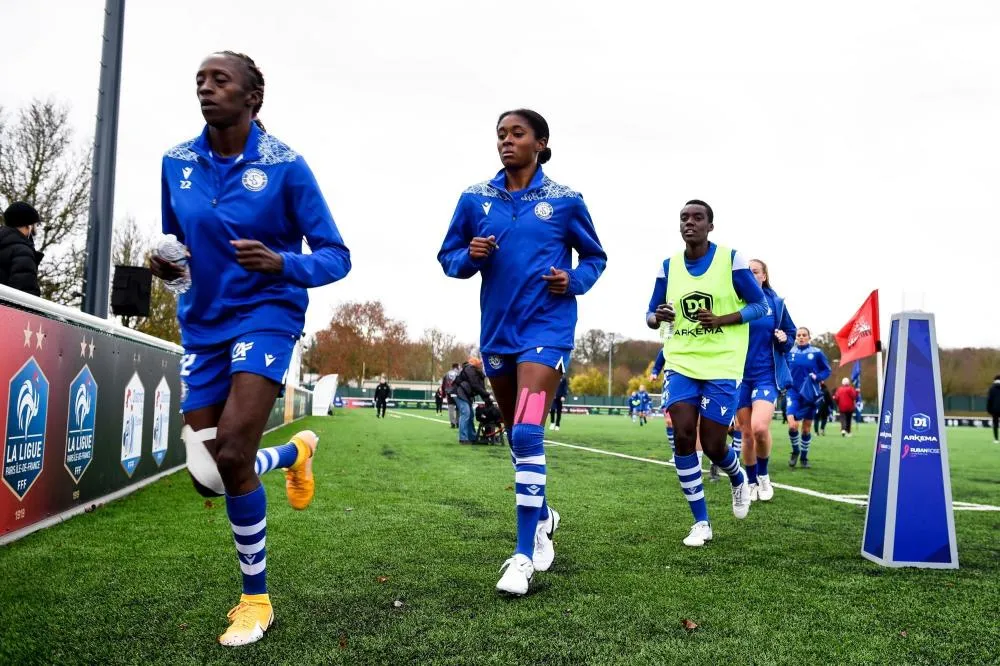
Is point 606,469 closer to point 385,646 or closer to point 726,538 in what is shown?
point 726,538

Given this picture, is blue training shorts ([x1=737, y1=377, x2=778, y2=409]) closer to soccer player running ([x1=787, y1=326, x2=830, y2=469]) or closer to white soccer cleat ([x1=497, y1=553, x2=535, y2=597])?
soccer player running ([x1=787, y1=326, x2=830, y2=469])

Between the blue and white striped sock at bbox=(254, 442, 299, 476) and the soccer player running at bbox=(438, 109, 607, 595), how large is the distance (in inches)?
42.8

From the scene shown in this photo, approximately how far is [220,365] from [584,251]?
208 centimetres

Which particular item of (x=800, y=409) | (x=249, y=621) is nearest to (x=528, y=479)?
(x=249, y=621)

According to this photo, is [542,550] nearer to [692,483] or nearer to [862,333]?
[692,483]

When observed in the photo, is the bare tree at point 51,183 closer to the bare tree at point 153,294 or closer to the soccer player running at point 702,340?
the bare tree at point 153,294

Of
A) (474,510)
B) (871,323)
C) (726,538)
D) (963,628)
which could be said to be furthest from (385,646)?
(871,323)

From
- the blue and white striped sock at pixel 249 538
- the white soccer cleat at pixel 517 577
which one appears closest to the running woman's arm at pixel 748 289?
the white soccer cleat at pixel 517 577

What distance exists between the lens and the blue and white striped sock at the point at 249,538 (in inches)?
125

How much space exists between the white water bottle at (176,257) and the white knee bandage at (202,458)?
0.56m

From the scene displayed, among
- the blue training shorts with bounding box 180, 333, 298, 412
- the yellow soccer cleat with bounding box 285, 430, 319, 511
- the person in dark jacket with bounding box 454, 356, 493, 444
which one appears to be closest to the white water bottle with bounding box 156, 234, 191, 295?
the blue training shorts with bounding box 180, 333, 298, 412

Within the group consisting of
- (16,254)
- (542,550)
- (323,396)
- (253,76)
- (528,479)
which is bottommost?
(323,396)

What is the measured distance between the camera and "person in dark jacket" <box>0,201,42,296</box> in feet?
23.1

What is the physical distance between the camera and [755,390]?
802 centimetres
